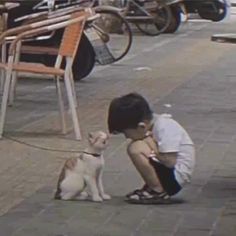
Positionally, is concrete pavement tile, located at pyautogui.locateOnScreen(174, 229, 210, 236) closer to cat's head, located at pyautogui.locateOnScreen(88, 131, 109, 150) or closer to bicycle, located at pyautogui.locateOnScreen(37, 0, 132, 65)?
cat's head, located at pyautogui.locateOnScreen(88, 131, 109, 150)

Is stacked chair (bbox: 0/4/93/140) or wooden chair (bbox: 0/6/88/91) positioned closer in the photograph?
stacked chair (bbox: 0/4/93/140)

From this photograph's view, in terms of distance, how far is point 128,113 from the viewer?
22.8ft

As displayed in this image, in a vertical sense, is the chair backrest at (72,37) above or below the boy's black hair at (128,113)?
below

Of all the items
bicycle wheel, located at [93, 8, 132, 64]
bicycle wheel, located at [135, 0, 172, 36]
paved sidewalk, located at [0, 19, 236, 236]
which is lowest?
bicycle wheel, located at [135, 0, 172, 36]

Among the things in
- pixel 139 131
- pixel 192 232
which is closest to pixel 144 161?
pixel 139 131

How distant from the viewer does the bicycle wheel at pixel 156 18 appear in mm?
23156

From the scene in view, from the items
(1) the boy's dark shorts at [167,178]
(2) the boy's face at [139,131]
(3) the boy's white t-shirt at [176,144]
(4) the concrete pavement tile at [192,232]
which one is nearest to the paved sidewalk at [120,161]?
(4) the concrete pavement tile at [192,232]

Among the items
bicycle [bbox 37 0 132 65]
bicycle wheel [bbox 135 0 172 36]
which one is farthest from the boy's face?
bicycle wheel [bbox 135 0 172 36]

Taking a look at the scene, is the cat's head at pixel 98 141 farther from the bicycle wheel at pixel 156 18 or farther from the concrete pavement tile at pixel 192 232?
the bicycle wheel at pixel 156 18

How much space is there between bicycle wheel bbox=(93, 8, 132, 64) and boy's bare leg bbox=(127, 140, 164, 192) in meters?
9.17

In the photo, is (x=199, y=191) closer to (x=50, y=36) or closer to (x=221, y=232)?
(x=221, y=232)

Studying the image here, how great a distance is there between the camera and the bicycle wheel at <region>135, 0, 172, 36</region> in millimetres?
23156

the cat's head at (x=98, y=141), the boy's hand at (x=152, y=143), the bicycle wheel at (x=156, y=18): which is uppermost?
the cat's head at (x=98, y=141)

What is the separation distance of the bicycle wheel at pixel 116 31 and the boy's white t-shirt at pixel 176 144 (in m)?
9.12
